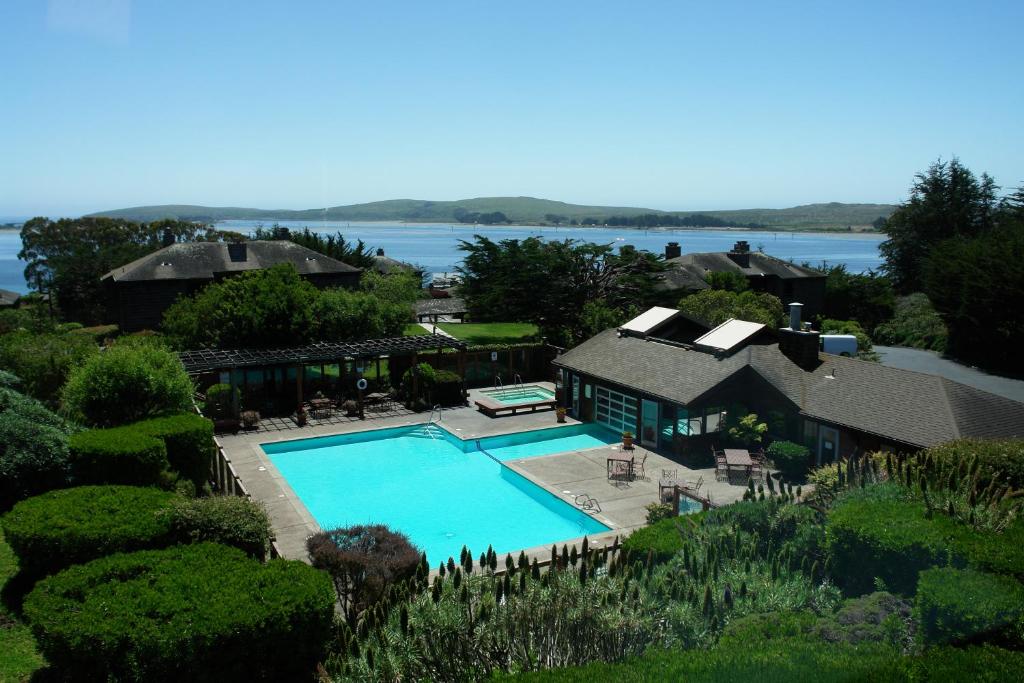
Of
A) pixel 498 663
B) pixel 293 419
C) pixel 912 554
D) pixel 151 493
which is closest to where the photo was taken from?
pixel 498 663

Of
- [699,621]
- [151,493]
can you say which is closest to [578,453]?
[151,493]

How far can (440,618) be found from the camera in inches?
351

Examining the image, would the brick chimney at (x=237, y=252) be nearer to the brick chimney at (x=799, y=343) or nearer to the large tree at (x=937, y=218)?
the brick chimney at (x=799, y=343)

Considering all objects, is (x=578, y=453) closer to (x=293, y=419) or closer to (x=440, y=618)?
(x=293, y=419)

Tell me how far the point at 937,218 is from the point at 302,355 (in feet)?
181

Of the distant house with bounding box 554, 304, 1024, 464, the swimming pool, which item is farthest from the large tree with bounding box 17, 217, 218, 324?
the distant house with bounding box 554, 304, 1024, 464

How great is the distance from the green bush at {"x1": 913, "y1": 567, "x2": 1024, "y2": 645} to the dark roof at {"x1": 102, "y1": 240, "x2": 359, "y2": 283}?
38.1 meters

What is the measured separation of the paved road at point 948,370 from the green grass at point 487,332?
20041mm

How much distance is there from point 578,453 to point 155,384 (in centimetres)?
1251

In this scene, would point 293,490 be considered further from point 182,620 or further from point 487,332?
point 487,332

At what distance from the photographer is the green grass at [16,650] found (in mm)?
9773

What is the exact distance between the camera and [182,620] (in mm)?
9344

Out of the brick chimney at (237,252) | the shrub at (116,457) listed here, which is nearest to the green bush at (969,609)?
the shrub at (116,457)

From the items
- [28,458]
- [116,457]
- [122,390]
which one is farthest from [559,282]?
[28,458]
